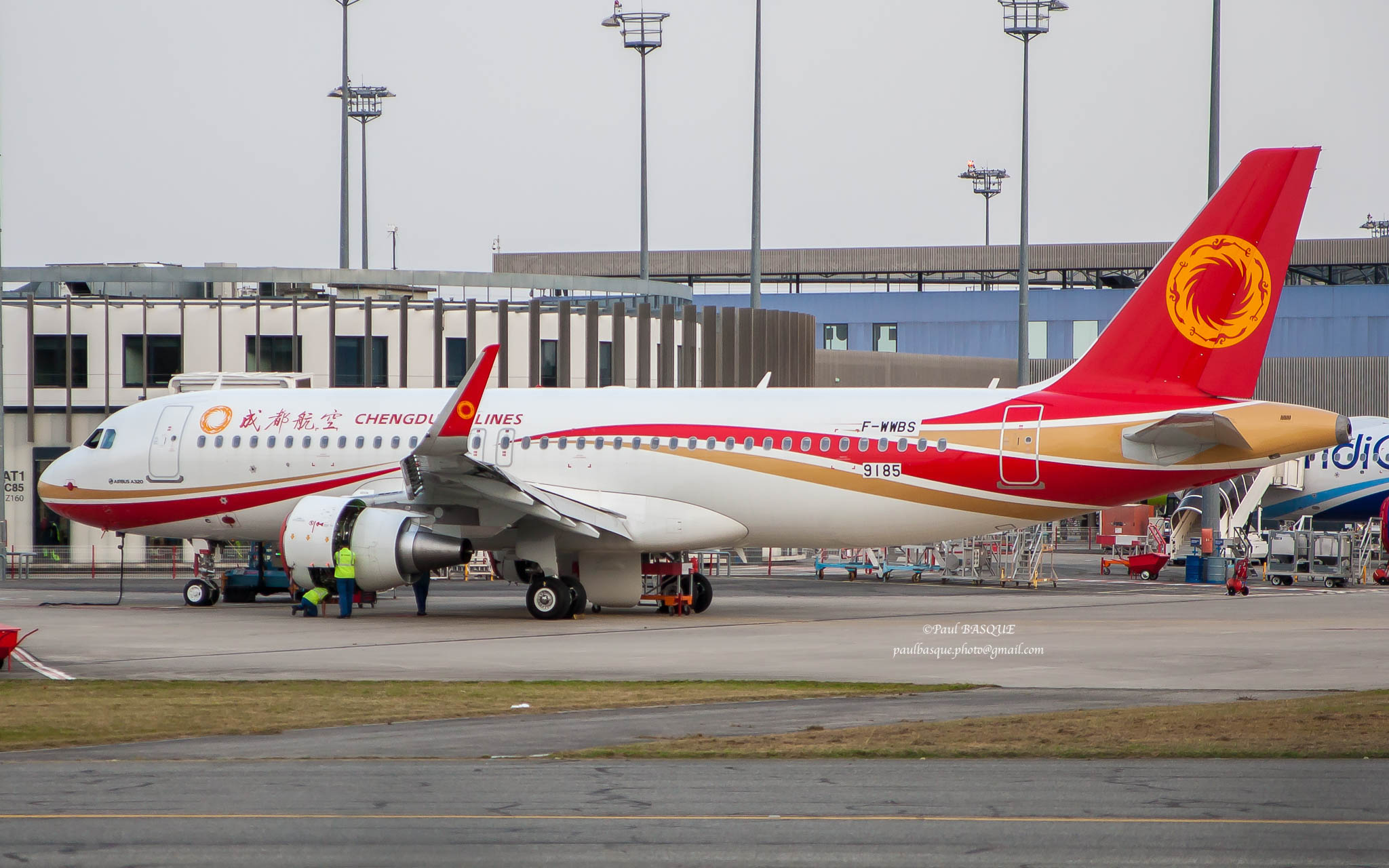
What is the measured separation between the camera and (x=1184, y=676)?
16859 mm

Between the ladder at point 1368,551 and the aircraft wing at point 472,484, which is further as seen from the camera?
the ladder at point 1368,551

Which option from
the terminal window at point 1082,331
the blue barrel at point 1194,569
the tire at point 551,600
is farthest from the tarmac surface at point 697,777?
the terminal window at point 1082,331

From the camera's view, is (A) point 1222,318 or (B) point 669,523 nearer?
(A) point 1222,318

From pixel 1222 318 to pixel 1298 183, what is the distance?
237 centimetres

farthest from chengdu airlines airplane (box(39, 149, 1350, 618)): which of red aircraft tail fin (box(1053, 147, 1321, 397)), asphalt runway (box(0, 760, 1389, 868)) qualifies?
asphalt runway (box(0, 760, 1389, 868))

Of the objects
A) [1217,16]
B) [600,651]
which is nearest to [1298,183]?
[600,651]

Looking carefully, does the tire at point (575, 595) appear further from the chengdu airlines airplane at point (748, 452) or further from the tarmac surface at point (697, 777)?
the tarmac surface at point (697, 777)

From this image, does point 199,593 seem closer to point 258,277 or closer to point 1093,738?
point 258,277

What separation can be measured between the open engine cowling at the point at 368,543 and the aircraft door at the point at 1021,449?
8890 millimetres

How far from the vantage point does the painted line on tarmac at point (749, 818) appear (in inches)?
367

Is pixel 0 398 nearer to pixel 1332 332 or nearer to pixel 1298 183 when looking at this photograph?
pixel 1298 183

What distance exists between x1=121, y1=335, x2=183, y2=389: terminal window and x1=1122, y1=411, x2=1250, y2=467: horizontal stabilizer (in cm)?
2512

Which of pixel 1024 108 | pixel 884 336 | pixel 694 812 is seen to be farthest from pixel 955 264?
pixel 694 812

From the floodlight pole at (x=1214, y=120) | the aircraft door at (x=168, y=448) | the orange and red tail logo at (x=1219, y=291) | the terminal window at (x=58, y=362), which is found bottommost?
the aircraft door at (x=168, y=448)
